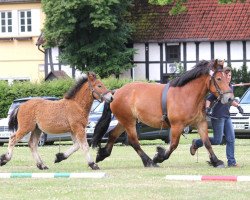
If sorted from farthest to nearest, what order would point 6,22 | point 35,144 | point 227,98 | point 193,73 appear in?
1. point 6,22
2. point 35,144
3. point 193,73
4. point 227,98

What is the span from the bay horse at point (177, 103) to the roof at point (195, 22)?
32.2m

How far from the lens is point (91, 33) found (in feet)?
175

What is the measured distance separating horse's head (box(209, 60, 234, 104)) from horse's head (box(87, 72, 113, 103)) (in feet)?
6.46

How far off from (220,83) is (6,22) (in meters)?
40.7

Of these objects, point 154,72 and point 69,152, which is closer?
point 69,152

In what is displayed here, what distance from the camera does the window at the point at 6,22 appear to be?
59344mm

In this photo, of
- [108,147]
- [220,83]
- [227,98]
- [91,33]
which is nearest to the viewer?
[227,98]

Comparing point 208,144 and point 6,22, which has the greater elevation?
point 6,22

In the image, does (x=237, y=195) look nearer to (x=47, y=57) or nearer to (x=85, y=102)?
(x=85, y=102)

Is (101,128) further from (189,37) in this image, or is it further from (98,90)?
(189,37)

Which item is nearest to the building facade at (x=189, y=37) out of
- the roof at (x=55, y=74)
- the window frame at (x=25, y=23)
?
the roof at (x=55, y=74)

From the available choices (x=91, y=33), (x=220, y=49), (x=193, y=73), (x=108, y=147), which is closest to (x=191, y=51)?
(x=220, y=49)

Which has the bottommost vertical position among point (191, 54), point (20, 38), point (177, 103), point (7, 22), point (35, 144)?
point (35, 144)

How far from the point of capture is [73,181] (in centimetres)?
1722
